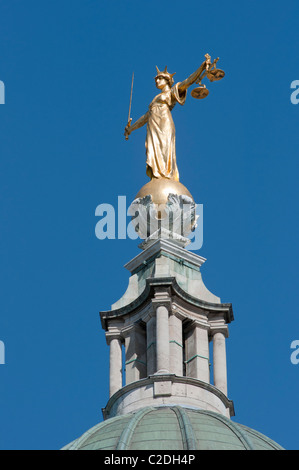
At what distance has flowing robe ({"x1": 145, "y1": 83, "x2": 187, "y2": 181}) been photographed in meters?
114

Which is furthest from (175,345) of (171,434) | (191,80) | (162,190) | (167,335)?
(191,80)

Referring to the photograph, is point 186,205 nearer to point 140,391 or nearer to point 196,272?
point 196,272

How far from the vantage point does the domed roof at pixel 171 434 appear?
97.6 m

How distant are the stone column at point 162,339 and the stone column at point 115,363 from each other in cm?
301

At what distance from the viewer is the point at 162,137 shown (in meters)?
114

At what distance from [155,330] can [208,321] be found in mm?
3084

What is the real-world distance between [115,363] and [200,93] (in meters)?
14.4

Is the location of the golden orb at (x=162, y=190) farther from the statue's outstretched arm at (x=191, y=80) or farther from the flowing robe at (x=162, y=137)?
the statue's outstretched arm at (x=191, y=80)

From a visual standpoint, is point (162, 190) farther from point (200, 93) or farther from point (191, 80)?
point (191, 80)

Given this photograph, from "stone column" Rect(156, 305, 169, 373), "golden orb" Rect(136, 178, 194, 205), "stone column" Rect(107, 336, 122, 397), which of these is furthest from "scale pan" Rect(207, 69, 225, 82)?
"stone column" Rect(107, 336, 122, 397)

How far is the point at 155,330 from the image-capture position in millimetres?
106812

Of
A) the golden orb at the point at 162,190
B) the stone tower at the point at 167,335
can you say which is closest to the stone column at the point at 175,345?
the stone tower at the point at 167,335
